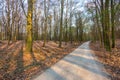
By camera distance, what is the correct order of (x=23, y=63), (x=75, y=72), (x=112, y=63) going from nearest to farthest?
1. (x=75, y=72)
2. (x=23, y=63)
3. (x=112, y=63)

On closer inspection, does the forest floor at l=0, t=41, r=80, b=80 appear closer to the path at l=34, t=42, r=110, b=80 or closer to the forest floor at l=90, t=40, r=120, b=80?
the path at l=34, t=42, r=110, b=80

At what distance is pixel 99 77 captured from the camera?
7.72 m

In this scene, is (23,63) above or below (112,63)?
above

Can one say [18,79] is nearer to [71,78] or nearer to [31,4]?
[71,78]

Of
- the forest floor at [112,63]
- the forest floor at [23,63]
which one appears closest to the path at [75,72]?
the forest floor at [112,63]

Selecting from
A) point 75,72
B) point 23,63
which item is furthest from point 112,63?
point 23,63

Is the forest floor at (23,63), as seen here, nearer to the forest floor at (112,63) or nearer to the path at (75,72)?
the path at (75,72)

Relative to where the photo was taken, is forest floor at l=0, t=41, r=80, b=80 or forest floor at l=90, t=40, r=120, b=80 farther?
forest floor at l=90, t=40, r=120, b=80

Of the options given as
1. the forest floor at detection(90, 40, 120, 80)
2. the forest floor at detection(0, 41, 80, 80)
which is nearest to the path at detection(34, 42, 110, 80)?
the forest floor at detection(90, 40, 120, 80)

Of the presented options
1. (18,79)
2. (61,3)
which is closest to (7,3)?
(61,3)

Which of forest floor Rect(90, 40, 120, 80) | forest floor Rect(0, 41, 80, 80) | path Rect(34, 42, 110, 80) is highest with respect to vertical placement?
forest floor Rect(0, 41, 80, 80)

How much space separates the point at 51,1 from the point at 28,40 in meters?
14.7

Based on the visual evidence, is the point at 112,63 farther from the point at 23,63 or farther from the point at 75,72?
the point at 23,63

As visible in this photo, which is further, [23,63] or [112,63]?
[112,63]
